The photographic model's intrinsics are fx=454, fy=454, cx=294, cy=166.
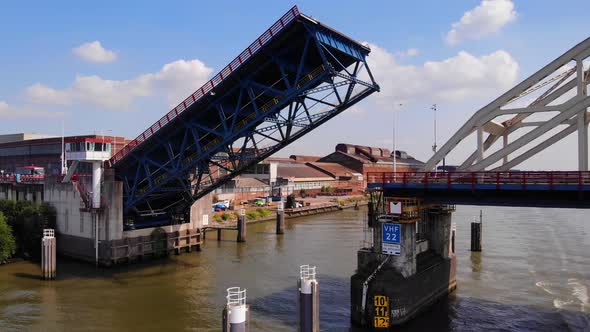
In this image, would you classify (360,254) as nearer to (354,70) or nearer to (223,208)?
(354,70)

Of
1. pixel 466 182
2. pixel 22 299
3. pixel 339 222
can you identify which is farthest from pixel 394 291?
pixel 339 222

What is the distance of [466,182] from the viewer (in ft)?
62.8

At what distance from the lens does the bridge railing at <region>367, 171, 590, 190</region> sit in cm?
1727

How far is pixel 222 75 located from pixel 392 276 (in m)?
13.3

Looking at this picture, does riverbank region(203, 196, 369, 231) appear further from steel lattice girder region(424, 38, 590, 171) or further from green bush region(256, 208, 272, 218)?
steel lattice girder region(424, 38, 590, 171)

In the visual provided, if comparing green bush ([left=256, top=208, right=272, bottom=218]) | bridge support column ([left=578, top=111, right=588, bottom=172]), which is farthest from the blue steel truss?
green bush ([left=256, top=208, right=272, bottom=218])

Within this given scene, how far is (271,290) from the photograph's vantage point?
932 inches

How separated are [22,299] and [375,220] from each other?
17477 mm

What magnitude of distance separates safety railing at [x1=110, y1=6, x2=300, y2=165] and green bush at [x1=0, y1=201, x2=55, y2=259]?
7409mm

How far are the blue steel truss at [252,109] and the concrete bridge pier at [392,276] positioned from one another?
23.6 ft

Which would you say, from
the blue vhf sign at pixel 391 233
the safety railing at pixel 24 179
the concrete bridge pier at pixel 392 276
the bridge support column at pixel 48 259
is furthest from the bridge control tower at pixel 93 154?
the blue vhf sign at pixel 391 233

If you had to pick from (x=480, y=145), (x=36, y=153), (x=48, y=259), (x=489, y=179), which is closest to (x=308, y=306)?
(x=489, y=179)

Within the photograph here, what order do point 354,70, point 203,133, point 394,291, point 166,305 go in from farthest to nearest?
point 203,133
point 354,70
point 166,305
point 394,291

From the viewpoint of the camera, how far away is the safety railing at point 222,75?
2145cm
